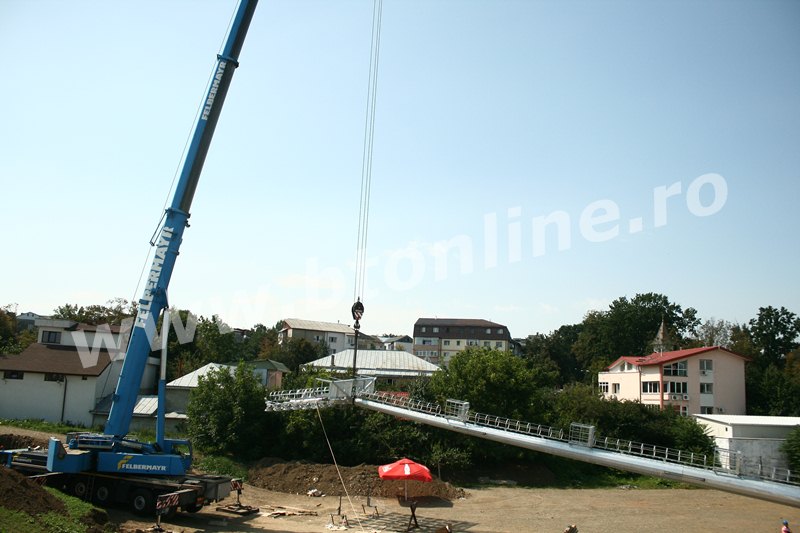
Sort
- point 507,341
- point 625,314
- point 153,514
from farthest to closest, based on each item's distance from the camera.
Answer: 1. point 507,341
2. point 625,314
3. point 153,514

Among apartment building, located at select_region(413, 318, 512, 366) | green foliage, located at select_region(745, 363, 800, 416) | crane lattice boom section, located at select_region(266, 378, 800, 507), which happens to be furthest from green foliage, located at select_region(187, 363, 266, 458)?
apartment building, located at select_region(413, 318, 512, 366)

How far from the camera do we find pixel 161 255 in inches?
830

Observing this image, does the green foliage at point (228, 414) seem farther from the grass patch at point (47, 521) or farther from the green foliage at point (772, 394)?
the green foliage at point (772, 394)

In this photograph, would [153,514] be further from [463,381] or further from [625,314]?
[625,314]

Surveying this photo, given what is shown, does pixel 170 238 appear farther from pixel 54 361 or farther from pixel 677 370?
pixel 677 370

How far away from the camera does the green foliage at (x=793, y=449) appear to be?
117 ft

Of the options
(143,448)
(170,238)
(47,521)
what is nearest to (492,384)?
(143,448)

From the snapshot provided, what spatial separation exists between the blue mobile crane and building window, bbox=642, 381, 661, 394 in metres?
45.9

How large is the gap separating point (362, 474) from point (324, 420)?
563cm

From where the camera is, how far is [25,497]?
1681cm

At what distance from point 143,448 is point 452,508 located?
13502mm

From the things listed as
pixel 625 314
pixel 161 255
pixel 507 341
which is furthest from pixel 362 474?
pixel 507 341

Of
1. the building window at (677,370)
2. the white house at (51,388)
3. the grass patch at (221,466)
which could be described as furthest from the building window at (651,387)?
the white house at (51,388)

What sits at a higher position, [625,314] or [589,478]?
[625,314]
